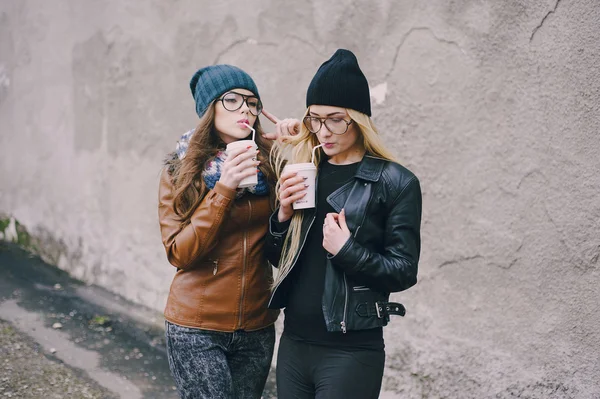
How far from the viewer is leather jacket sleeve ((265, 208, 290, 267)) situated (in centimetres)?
225

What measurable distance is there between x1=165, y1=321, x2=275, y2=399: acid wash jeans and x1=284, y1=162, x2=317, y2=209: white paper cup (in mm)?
589

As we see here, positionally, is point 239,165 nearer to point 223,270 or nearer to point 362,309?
point 223,270

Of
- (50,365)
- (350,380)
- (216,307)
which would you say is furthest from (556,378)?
(50,365)

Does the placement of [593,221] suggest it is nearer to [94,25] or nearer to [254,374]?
[254,374]

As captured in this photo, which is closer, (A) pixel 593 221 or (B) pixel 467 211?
(A) pixel 593 221

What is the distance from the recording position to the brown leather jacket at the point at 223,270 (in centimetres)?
233

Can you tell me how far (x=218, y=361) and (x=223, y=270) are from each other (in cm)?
32

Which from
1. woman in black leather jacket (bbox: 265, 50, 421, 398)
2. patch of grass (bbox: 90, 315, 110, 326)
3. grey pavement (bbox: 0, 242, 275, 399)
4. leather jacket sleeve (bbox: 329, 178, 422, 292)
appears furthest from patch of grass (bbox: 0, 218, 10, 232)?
leather jacket sleeve (bbox: 329, 178, 422, 292)

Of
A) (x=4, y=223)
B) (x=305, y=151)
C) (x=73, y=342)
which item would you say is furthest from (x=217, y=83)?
(x=4, y=223)

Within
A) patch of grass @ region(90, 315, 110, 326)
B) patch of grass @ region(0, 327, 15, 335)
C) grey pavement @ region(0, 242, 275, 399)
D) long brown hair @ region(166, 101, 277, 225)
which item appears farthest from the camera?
patch of grass @ region(90, 315, 110, 326)

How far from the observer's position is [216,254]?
93.5 inches

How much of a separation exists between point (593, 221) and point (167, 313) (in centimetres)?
174

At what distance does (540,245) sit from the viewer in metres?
2.87

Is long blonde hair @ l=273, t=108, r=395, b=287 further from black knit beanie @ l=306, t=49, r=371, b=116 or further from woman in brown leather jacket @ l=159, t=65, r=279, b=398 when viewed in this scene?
woman in brown leather jacket @ l=159, t=65, r=279, b=398
